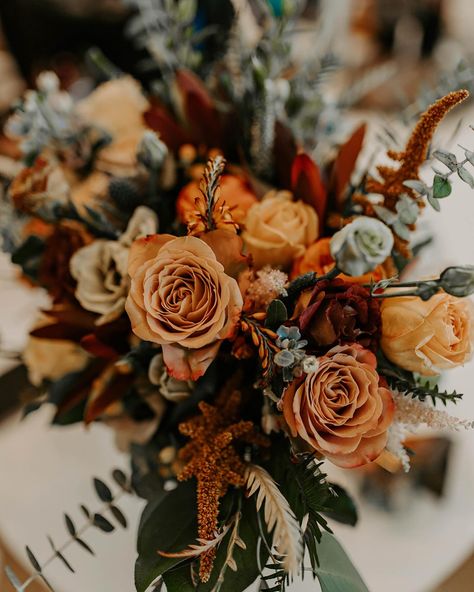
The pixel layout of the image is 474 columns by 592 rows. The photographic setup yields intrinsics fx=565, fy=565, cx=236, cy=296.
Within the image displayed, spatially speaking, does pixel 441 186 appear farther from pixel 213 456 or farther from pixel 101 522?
pixel 101 522

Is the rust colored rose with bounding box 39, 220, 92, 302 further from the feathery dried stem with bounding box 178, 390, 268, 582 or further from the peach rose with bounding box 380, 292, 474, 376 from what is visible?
the peach rose with bounding box 380, 292, 474, 376

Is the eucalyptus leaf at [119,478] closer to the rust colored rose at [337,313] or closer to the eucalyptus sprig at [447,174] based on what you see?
the rust colored rose at [337,313]

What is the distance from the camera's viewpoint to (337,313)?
457 mm

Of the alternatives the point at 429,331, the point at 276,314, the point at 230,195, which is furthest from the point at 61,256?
the point at 429,331

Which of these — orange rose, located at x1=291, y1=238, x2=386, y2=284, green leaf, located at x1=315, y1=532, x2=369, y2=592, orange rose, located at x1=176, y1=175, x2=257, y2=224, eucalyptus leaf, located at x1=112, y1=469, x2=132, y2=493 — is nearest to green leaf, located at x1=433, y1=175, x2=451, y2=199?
orange rose, located at x1=291, y1=238, x2=386, y2=284

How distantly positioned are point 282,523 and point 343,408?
101 millimetres

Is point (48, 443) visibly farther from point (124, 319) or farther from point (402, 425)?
point (402, 425)

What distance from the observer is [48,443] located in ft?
2.86

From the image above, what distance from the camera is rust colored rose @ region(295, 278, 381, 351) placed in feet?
1.51

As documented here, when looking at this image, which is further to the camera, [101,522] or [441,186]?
[101,522]

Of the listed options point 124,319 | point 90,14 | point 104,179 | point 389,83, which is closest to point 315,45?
point 104,179

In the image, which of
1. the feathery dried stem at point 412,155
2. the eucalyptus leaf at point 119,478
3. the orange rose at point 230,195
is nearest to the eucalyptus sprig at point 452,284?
the feathery dried stem at point 412,155

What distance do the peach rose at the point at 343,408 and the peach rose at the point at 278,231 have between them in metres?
0.15

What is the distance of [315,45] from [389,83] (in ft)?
4.61
